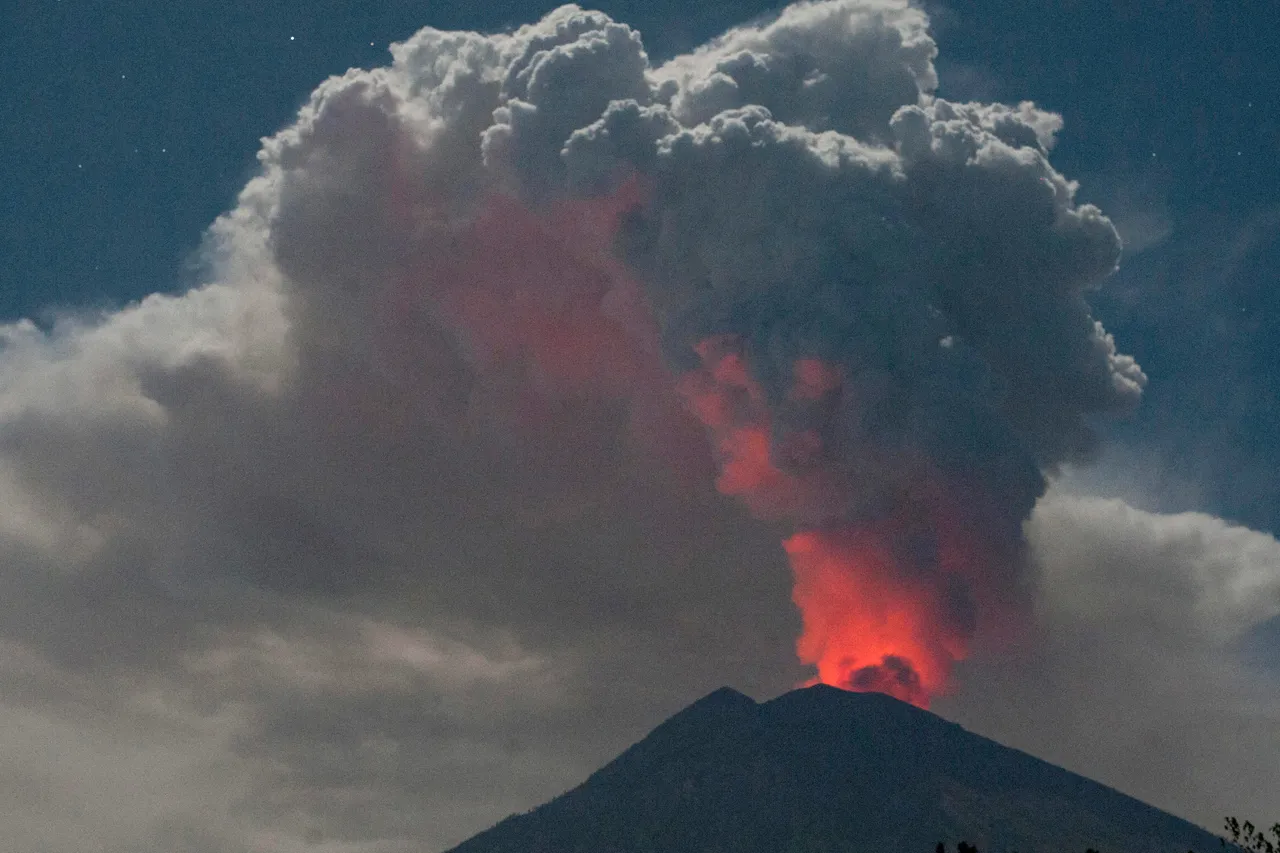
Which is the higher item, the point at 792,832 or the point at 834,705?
the point at 834,705

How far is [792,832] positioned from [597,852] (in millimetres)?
17083

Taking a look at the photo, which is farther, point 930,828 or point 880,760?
point 880,760

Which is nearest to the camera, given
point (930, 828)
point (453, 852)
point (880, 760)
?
point (930, 828)

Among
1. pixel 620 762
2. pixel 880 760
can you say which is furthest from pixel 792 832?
pixel 620 762

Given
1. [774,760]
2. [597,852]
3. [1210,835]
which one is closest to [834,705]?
[774,760]

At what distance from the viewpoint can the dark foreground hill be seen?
121m

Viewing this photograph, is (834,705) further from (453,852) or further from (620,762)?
(453,852)

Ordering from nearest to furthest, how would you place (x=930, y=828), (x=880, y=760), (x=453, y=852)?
(x=930, y=828) → (x=880, y=760) → (x=453, y=852)

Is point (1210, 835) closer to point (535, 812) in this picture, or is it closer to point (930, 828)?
point (930, 828)

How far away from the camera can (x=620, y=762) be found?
487 feet

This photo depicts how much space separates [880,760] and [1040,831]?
44.9 ft

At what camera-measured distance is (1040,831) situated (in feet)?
398

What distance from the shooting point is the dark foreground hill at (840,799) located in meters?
121

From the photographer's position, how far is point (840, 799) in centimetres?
12519
